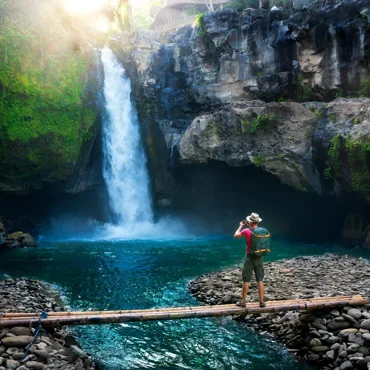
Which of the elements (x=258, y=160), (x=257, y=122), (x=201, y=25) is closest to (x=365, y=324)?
(x=258, y=160)

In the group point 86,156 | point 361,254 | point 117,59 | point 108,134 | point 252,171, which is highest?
point 117,59

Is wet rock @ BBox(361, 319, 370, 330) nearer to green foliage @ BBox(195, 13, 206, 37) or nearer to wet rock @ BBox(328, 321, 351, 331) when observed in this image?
wet rock @ BBox(328, 321, 351, 331)

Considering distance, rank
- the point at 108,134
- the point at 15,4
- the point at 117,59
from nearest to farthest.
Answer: the point at 15,4 → the point at 108,134 → the point at 117,59

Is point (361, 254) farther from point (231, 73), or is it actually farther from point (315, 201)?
point (231, 73)

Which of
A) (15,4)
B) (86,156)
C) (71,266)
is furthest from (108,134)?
(71,266)

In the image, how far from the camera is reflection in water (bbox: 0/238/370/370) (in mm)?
7871

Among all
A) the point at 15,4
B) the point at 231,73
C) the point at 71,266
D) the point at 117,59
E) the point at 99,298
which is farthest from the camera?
the point at 117,59

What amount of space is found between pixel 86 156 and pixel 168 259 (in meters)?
12.9

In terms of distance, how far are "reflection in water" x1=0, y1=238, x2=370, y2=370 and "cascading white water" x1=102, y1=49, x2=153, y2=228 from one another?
18.8 ft

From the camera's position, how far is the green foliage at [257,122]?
886 inches

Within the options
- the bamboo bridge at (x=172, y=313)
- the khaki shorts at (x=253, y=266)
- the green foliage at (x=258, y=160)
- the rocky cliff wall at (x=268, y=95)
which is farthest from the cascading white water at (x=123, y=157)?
the khaki shorts at (x=253, y=266)

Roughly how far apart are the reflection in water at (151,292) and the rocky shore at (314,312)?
0.51 metres

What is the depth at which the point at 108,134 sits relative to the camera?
28438 mm

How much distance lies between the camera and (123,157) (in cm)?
2877
